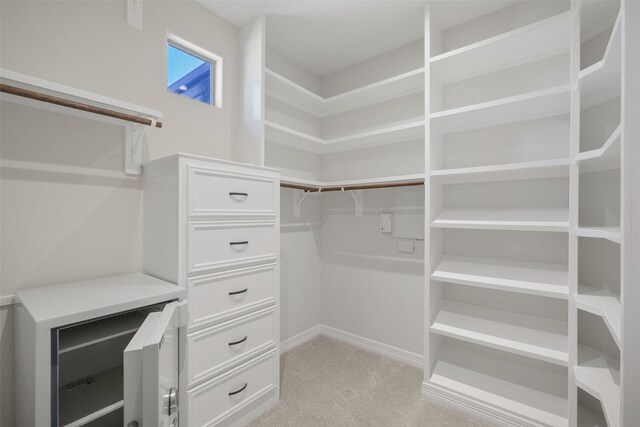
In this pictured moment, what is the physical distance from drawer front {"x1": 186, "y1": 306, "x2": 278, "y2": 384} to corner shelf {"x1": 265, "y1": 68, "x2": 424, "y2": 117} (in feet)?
5.51

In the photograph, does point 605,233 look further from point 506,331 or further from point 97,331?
point 97,331

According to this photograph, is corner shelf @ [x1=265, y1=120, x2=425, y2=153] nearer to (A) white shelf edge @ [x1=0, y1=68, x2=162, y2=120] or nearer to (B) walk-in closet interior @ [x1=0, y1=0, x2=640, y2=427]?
(B) walk-in closet interior @ [x1=0, y1=0, x2=640, y2=427]

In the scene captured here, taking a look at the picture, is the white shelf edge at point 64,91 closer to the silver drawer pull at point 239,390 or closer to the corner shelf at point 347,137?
the corner shelf at point 347,137

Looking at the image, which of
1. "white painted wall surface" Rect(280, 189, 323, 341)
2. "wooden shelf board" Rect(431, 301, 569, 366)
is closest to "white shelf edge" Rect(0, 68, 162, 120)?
"white painted wall surface" Rect(280, 189, 323, 341)

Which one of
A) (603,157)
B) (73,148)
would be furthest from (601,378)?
(73,148)

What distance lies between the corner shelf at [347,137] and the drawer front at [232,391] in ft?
5.16

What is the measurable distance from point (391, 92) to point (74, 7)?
79.7 inches

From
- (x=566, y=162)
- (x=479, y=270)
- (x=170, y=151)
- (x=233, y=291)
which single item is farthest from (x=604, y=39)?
(x=170, y=151)

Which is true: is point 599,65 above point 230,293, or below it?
above

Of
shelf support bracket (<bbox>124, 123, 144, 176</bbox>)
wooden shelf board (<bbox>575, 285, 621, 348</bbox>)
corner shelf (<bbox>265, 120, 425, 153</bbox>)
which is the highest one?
corner shelf (<bbox>265, 120, 425, 153</bbox>)

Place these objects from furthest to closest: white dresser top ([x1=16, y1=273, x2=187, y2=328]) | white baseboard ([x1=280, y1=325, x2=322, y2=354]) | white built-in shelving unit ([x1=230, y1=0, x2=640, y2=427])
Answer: white baseboard ([x1=280, y1=325, x2=322, y2=354]), white built-in shelving unit ([x1=230, y1=0, x2=640, y2=427]), white dresser top ([x1=16, y1=273, x2=187, y2=328])

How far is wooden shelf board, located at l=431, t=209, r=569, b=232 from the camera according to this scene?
1.51 meters

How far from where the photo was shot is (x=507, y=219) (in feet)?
5.57

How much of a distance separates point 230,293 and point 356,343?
1.58 metres
